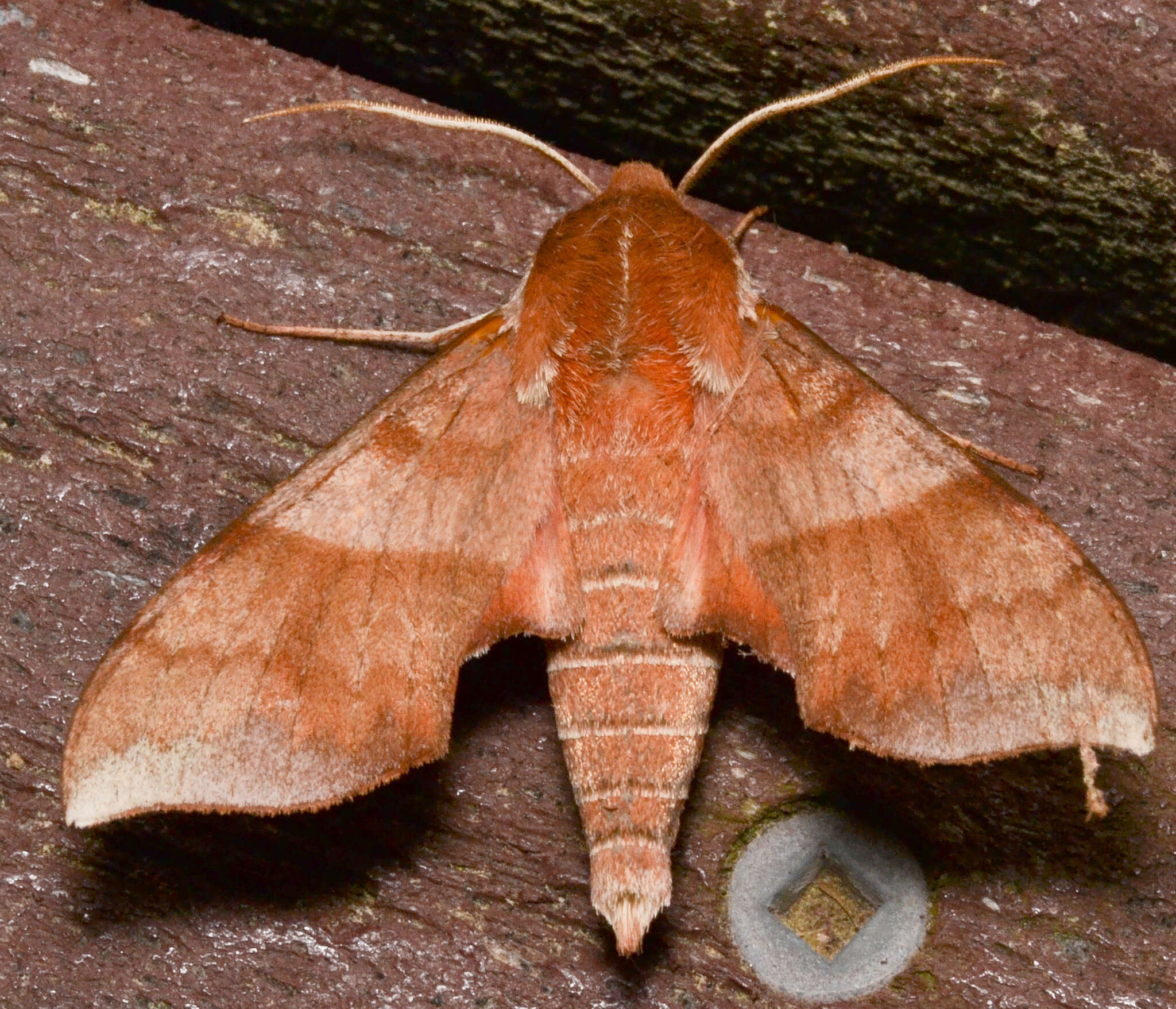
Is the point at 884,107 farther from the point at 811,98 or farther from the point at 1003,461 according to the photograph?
the point at 1003,461

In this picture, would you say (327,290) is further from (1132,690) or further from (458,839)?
(1132,690)

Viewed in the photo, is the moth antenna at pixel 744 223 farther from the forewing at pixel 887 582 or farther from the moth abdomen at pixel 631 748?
the moth abdomen at pixel 631 748

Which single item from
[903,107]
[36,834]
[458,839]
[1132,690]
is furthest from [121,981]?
[903,107]

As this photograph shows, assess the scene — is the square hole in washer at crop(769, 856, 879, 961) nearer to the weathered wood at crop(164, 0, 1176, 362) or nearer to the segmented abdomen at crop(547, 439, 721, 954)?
the segmented abdomen at crop(547, 439, 721, 954)

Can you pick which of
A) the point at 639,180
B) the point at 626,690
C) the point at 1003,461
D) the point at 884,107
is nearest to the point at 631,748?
the point at 626,690

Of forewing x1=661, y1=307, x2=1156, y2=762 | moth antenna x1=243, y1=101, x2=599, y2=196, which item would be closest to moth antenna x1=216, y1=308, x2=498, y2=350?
moth antenna x1=243, y1=101, x2=599, y2=196

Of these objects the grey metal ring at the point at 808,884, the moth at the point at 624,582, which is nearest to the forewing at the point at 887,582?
the moth at the point at 624,582
